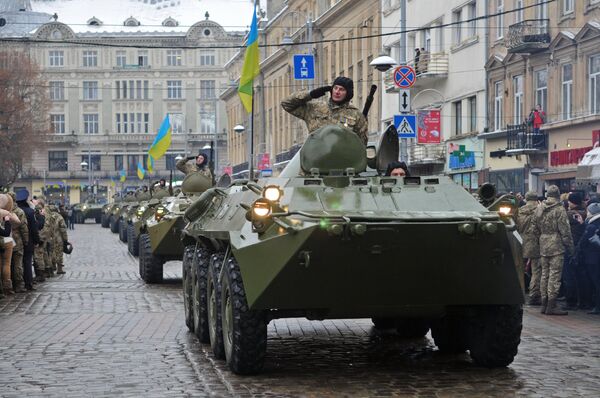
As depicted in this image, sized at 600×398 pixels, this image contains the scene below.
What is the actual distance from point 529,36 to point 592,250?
17.8 m

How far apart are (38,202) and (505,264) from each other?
49.6 feet

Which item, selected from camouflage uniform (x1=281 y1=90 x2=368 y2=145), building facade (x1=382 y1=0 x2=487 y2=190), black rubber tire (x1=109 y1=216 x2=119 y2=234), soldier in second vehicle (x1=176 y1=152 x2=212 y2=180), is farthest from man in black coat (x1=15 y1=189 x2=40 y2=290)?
black rubber tire (x1=109 y1=216 x2=119 y2=234)

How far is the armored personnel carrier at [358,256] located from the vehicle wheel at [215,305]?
2 centimetres

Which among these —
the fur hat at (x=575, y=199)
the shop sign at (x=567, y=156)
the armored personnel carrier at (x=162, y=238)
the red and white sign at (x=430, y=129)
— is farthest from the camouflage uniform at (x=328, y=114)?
the red and white sign at (x=430, y=129)

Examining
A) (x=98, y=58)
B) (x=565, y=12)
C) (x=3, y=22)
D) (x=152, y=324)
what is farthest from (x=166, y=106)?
(x=152, y=324)

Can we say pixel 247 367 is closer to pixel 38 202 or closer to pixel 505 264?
pixel 505 264

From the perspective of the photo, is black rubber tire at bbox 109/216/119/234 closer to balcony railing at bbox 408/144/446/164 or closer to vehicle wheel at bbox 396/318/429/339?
balcony railing at bbox 408/144/446/164

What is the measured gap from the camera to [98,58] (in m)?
118

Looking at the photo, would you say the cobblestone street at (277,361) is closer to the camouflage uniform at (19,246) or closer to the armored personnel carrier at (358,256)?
the armored personnel carrier at (358,256)

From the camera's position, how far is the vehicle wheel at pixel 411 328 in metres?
12.0

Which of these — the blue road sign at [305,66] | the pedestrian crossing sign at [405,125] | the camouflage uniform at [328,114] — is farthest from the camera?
the blue road sign at [305,66]

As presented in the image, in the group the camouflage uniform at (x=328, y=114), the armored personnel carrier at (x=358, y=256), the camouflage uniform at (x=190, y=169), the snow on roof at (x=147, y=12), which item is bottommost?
the armored personnel carrier at (x=358, y=256)

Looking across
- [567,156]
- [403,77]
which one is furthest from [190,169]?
[567,156]

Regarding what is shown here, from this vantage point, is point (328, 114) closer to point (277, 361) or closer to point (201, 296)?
point (201, 296)
